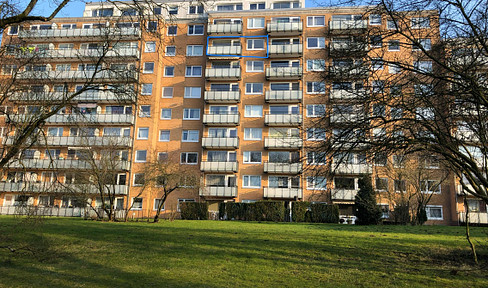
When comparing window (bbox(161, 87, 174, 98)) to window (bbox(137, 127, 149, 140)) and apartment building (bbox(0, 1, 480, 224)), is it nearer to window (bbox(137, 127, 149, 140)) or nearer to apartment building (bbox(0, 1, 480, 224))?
apartment building (bbox(0, 1, 480, 224))

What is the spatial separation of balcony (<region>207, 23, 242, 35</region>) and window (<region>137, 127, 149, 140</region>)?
15477mm

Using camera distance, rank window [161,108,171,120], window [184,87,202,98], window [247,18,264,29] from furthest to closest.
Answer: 1. window [247,18,264,29]
2. window [184,87,202,98]
3. window [161,108,171,120]

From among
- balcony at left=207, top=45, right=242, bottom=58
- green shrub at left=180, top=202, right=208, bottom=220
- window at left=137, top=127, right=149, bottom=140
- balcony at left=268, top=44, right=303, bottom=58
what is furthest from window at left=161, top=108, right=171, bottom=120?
green shrub at left=180, top=202, right=208, bottom=220

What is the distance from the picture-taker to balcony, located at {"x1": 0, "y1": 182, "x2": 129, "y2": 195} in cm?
1182

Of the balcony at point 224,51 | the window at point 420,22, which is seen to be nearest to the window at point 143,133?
the balcony at point 224,51

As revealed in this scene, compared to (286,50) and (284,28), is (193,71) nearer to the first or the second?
(286,50)

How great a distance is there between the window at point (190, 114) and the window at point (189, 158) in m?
4.79

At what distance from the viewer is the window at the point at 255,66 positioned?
52.3 meters

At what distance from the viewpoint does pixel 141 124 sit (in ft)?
171

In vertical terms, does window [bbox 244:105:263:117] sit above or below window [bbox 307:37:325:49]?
below

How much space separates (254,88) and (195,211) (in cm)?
2055

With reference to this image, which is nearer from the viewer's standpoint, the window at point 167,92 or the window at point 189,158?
the window at point 189,158

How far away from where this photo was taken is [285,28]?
51.3 metres

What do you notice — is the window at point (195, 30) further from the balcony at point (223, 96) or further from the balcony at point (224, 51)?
the balcony at point (223, 96)
